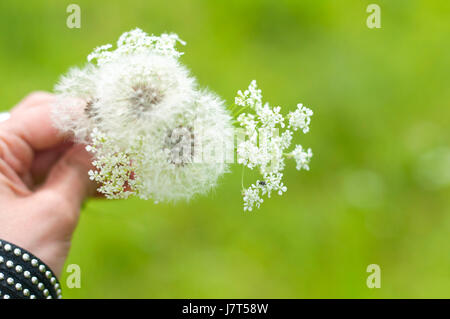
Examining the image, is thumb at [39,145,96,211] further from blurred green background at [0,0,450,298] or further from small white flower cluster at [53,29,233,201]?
blurred green background at [0,0,450,298]

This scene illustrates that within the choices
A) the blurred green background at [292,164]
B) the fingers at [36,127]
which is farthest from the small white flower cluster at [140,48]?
the blurred green background at [292,164]

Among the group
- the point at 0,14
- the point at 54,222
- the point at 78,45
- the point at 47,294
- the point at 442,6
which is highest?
the point at 442,6

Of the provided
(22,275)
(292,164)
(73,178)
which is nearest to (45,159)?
(73,178)

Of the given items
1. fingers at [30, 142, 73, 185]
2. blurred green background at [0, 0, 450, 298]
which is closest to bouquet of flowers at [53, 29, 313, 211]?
fingers at [30, 142, 73, 185]

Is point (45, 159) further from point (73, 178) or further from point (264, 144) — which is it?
point (264, 144)

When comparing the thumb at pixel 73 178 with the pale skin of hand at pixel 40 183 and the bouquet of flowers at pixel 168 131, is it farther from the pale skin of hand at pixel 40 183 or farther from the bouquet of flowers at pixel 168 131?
the bouquet of flowers at pixel 168 131

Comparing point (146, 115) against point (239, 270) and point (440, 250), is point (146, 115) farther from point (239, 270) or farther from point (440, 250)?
point (440, 250)

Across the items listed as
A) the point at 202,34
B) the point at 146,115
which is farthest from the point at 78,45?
the point at 146,115
